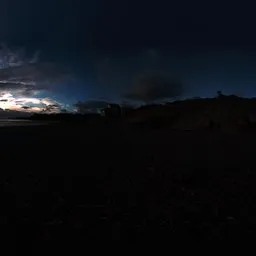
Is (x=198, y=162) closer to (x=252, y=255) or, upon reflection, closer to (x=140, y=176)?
(x=140, y=176)

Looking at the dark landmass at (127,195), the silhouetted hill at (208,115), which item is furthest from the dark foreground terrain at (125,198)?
the silhouetted hill at (208,115)

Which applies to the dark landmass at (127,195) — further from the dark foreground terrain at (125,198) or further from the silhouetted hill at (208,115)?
the silhouetted hill at (208,115)

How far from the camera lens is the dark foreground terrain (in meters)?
5.11

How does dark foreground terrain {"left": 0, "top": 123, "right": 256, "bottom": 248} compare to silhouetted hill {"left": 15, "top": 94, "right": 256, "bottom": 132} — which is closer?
dark foreground terrain {"left": 0, "top": 123, "right": 256, "bottom": 248}

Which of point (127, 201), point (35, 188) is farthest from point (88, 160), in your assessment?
point (127, 201)

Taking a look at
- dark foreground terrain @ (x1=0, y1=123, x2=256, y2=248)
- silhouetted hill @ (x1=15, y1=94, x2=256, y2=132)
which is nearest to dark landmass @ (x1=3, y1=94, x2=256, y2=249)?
dark foreground terrain @ (x1=0, y1=123, x2=256, y2=248)

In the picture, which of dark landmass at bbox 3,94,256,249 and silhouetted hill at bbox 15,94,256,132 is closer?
dark landmass at bbox 3,94,256,249

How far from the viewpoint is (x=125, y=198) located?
682 centimetres

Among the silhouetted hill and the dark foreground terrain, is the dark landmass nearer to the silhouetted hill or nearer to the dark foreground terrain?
the dark foreground terrain

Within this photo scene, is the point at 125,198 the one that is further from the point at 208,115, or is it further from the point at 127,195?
the point at 208,115

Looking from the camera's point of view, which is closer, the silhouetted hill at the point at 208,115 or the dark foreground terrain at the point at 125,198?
the dark foreground terrain at the point at 125,198

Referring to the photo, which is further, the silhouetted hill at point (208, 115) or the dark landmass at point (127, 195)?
the silhouetted hill at point (208, 115)

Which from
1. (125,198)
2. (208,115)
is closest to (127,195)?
(125,198)

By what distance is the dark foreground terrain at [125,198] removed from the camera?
511 centimetres
